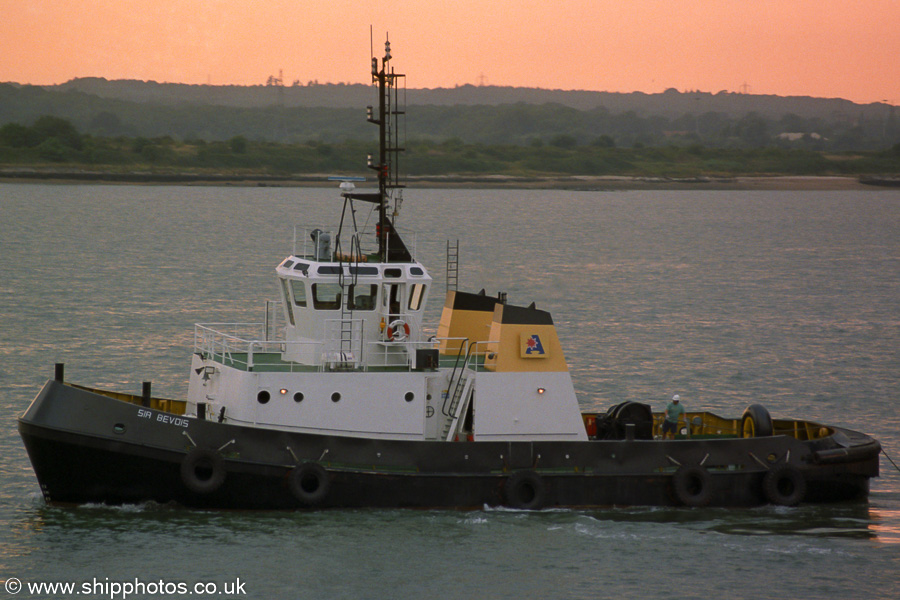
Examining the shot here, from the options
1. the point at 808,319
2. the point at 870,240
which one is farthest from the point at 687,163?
the point at 808,319

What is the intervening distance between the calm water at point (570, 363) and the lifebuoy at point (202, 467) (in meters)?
0.50

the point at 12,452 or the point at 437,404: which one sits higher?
the point at 437,404

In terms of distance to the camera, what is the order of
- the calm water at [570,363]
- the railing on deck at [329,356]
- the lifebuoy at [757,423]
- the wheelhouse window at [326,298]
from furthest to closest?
the lifebuoy at [757,423] < the wheelhouse window at [326,298] < the railing on deck at [329,356] < the calm water at [570,363]

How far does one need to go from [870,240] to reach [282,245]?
43662 mm

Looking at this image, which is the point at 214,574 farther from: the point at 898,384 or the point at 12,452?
the point at 898,384

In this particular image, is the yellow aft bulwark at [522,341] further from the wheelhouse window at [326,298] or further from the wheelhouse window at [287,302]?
the wheelhouse window at [287,302]

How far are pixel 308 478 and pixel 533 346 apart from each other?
370 cm

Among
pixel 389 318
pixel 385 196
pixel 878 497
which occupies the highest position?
pixel 385 196

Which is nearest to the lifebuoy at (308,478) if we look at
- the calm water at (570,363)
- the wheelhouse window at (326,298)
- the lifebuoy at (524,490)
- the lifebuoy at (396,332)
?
the calm water at (570,363)

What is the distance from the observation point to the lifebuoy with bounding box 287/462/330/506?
46.4ft

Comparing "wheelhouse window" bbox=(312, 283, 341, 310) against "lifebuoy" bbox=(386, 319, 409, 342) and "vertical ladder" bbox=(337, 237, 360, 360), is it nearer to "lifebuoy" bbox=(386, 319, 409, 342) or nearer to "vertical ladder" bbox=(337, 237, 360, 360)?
"vertical ladder" bbox=(337, 237, 360, 360)

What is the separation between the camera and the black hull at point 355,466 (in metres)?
13.9

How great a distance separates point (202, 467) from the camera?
1402 centimetres

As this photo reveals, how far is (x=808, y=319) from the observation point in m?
37.8
